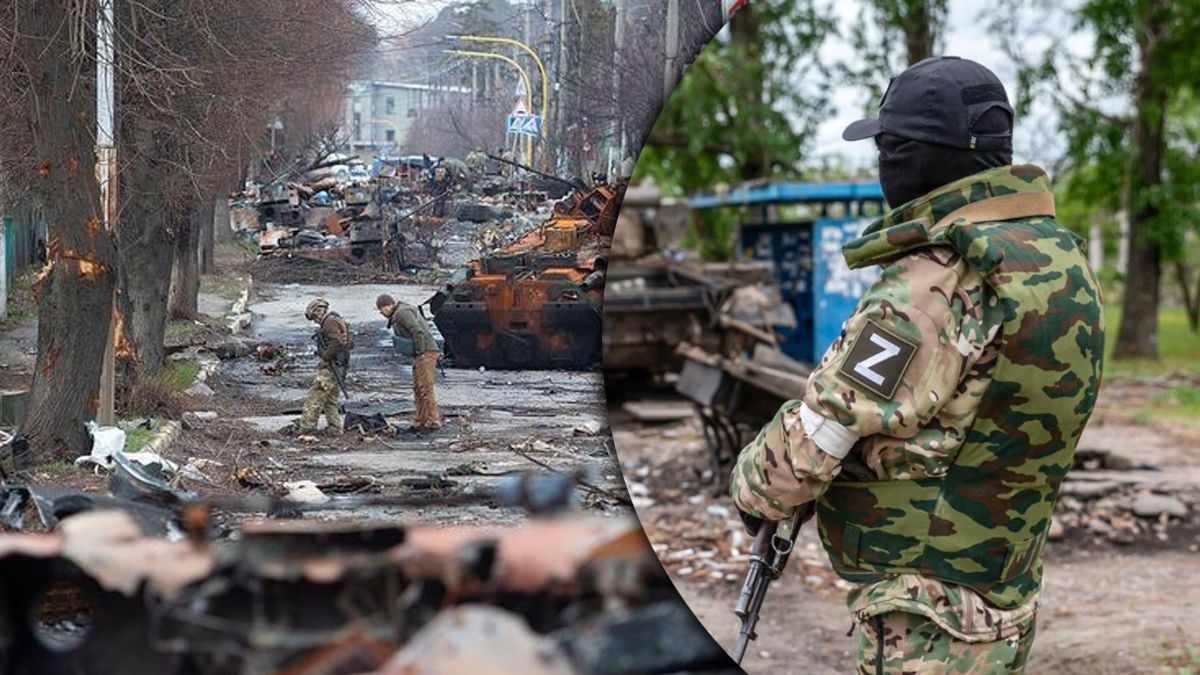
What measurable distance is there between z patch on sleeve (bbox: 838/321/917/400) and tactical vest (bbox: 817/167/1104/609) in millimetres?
151

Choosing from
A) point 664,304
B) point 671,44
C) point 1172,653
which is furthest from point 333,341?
point 664,304

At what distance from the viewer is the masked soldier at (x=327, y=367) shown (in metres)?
1.95

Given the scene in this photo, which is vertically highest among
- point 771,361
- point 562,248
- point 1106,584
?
point 562,248

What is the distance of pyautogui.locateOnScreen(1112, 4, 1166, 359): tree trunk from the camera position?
46.0ft

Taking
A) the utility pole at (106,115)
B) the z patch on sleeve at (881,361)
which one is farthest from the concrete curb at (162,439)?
the z patch on sleeve at (881,361)

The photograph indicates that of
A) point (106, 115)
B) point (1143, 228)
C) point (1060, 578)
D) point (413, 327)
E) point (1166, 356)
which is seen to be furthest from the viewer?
point (1166, 356)

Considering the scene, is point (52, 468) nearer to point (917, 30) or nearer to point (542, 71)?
point (542, 71)

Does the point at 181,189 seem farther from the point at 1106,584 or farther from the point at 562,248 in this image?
the point at 1106,584

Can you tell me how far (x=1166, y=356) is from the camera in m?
15.2

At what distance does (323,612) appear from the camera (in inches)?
73.3

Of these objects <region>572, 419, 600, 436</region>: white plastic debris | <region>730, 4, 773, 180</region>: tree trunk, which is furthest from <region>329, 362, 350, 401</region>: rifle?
<region>730, 4, 773, 180</region>: tree trunk

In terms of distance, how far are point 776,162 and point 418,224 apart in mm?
12773

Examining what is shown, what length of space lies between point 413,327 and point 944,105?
81cm

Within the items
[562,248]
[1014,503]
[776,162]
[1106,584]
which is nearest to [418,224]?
[562,248]
